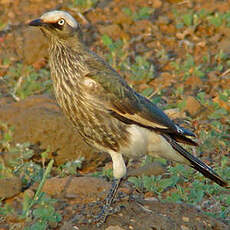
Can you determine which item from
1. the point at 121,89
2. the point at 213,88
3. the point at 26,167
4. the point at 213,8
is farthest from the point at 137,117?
the point at 213,8

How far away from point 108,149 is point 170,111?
271 centimetres

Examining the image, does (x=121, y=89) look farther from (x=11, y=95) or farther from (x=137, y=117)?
(x=11, y=95)

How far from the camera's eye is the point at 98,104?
5.46 metres

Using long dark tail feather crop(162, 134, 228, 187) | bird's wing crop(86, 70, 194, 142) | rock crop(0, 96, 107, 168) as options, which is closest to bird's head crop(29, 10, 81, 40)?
bird's wing crop(86, 70, 194, 142)

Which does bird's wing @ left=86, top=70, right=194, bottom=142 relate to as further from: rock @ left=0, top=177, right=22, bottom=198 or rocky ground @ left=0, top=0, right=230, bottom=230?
rock @ left=0, top=177, right=22, bottom=198

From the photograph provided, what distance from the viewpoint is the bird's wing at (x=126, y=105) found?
5555mm

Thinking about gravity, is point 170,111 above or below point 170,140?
below

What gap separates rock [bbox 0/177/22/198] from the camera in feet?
21.1

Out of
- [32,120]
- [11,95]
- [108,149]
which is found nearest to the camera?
[108,149]

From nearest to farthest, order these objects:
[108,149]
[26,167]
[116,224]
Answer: [116,224] < [108,149] < [26,167]

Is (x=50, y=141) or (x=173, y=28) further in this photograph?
(x=173, y=28)

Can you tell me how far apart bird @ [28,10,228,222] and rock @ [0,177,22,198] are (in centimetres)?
140

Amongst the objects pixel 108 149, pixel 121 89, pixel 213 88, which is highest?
pixel 121 89

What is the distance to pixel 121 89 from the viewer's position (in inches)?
226
